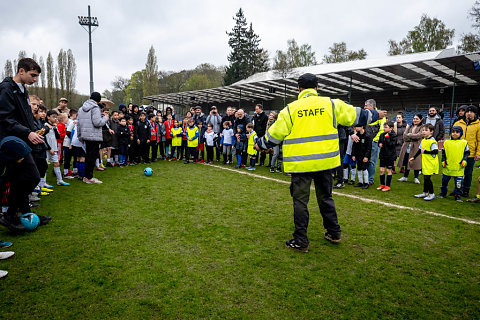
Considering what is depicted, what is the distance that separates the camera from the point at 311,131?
3.49 metres

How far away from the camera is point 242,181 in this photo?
310 inches

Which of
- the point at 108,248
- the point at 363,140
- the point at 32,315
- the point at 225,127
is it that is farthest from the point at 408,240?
the point at 225,127

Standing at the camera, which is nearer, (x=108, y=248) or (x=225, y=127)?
(x=108, y=248)

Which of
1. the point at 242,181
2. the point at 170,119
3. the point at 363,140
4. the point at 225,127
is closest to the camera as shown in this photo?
the point at 363,140

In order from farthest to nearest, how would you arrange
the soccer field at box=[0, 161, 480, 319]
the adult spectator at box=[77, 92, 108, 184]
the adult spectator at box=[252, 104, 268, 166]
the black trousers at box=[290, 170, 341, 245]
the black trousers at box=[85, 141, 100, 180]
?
the adult spectator at box=[252, 104, 268, 166] < the black trousers at box=[85, 141, 100, 180] < the adult spectator at box=[77, 92, 108, 184] < the black trousers at box=[290, 170, 341, 245] < the soccer field at box=[0, 161, 480, 319]

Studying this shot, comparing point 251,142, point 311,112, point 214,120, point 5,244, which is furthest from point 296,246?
point 214,120

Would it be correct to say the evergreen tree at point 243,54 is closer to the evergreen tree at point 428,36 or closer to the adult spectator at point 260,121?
the evergreen tree at point 428,36

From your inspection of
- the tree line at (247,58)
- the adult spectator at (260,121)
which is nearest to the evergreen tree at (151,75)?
the tree line at (247,58)

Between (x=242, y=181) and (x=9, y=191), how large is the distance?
204 inches

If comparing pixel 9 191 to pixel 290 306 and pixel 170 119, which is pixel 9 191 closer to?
pixel 290 306

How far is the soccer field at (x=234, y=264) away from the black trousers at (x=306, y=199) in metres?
0.27

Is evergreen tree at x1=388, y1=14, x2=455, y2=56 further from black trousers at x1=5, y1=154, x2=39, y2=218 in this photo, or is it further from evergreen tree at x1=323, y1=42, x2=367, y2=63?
black trousers at x1=5, y1=154, x2=39, y2=218

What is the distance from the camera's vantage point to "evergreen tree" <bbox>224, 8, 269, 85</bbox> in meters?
50.4

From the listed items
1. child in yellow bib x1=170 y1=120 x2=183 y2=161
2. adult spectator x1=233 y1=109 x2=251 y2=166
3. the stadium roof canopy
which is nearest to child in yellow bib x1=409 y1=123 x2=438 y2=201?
adult spectator x1=233 y1=109 x2=251 y2=166
